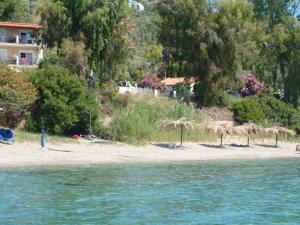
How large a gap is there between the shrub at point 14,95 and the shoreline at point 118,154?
16.1ft

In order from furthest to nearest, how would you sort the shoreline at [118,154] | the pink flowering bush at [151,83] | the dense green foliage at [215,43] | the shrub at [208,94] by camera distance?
the pink flowering bush at [151,83]
the shrub at [208,94]
the dense green foliage at [215,43]
the shoreline at [118,154]

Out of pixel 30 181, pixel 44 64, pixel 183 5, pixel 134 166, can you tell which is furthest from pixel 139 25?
pixel 30 181

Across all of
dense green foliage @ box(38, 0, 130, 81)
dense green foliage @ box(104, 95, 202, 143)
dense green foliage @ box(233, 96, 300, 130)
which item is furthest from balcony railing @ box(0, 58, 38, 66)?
dense green foliage @ box(233, 96, 300, 130)

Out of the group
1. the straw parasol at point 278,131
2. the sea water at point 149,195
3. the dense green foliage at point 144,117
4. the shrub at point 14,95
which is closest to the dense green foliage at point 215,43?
the dense green foliage at point 144,117

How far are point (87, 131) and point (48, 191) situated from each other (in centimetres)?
1939

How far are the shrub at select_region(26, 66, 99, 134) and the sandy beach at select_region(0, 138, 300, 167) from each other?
240 centimetres

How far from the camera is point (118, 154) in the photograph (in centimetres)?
4131

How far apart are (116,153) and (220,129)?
434 inches

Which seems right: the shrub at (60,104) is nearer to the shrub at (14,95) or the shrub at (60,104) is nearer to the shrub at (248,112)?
the shrub at (14,95)

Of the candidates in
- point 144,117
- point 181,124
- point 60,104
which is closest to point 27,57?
point 144,117

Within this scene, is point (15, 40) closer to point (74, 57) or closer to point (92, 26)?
point (92, 26)

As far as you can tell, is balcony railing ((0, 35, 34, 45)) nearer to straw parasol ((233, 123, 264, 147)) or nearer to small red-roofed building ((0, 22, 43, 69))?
small red-roofed building ((0, 22, 43, 69))

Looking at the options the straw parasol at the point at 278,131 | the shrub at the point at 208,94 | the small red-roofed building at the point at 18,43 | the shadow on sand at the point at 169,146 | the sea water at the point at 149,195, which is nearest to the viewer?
the sea water at the point at 149,195

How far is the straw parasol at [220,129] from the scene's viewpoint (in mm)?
49725
